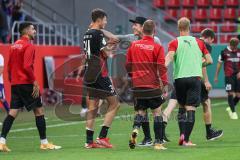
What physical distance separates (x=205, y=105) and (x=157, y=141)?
7.01 feet

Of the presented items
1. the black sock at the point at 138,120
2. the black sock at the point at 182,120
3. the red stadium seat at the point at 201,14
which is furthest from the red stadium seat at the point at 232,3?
the black sock at the point at 138,120

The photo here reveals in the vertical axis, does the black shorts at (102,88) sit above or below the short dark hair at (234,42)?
below

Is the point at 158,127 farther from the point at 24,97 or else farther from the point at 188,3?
the point at 188,3

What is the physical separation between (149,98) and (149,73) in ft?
1.41

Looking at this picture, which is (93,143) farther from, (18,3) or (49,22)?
(49,22)

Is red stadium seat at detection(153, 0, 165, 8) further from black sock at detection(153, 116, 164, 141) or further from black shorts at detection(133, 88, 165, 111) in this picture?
black sock at detection(153, 116, 164, 141)

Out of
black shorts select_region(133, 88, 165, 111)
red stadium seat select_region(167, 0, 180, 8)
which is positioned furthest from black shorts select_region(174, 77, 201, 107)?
red stadium seat select_region(167, 0, 180, 8)

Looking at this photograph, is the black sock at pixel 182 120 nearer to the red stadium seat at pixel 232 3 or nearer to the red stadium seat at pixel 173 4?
the red stadium seat at pixel 232 3

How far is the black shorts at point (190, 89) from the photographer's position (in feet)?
46.0

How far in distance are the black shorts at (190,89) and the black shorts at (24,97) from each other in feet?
8.01

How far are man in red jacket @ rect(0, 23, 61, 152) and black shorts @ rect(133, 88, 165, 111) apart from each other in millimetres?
1677

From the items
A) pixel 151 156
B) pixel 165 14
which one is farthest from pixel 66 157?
pixel 165 14

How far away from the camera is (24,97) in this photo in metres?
13.9

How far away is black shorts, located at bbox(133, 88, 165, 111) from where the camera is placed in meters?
13.7
